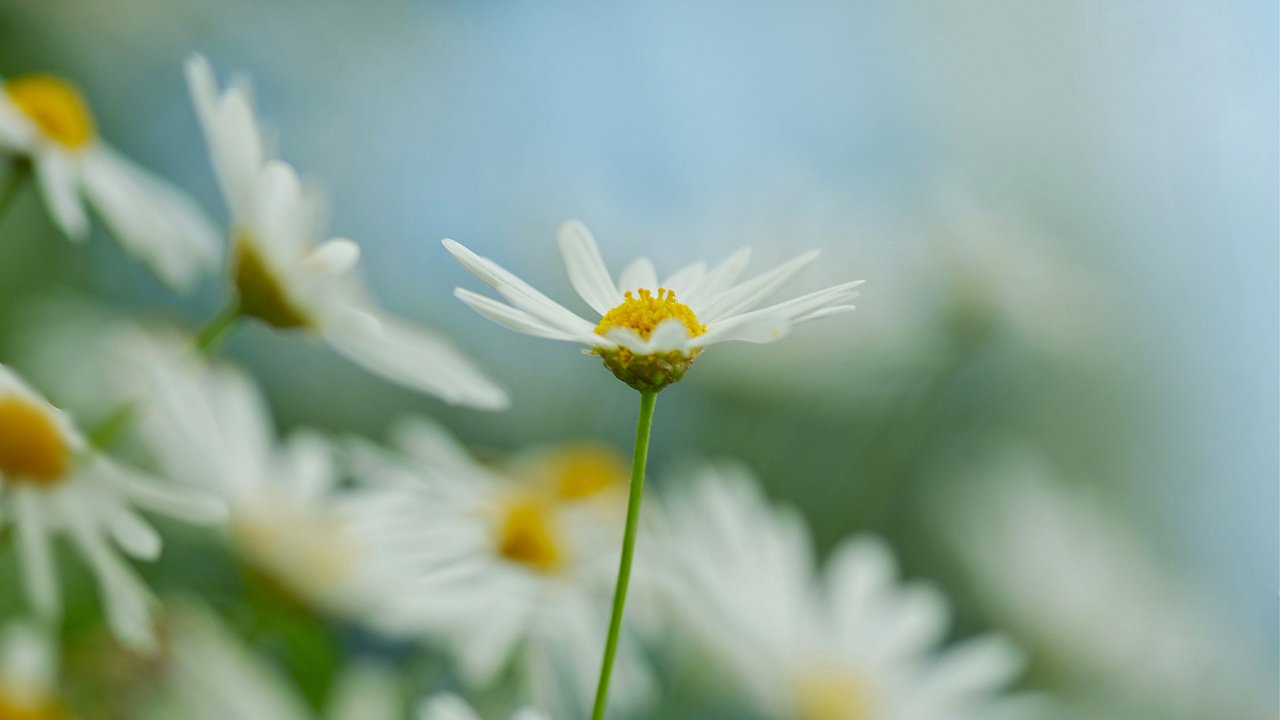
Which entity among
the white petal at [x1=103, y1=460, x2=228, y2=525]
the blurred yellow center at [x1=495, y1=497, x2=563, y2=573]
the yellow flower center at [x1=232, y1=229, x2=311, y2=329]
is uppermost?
the blurred yellow center at [x1=495, y1=497, x2=563, y2=573]

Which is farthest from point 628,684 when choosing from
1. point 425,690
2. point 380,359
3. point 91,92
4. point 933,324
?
point 91,92

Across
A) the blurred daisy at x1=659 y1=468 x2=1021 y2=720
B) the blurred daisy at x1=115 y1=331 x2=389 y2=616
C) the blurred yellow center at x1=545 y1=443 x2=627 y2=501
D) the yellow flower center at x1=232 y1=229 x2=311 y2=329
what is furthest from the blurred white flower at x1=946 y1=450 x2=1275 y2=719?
the yellow flower center at x1=232 y1=229 x2=311 y2=329

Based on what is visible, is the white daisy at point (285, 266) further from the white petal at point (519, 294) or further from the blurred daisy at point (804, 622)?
the blurred daisy at point (804, 622)

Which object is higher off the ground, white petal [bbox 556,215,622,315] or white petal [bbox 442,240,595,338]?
white petal [bbox 556,215,622,315]

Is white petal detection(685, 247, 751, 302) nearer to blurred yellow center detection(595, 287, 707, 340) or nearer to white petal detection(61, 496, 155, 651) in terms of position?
blurred yellow center detection(595, 287, 707, 340)

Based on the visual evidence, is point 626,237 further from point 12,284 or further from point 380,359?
point 380,359

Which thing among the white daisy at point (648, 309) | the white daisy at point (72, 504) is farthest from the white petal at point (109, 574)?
the white daisy at point (648, 309)

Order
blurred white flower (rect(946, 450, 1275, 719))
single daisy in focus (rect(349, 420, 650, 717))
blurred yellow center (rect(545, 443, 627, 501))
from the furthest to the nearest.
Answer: blurred white flower (rect(946, 450, 1275, 719)) → blurred yellow center (rect(545, 443, 627, 501)) → single daisy in focus (rect(349, 420, 650, 717))
